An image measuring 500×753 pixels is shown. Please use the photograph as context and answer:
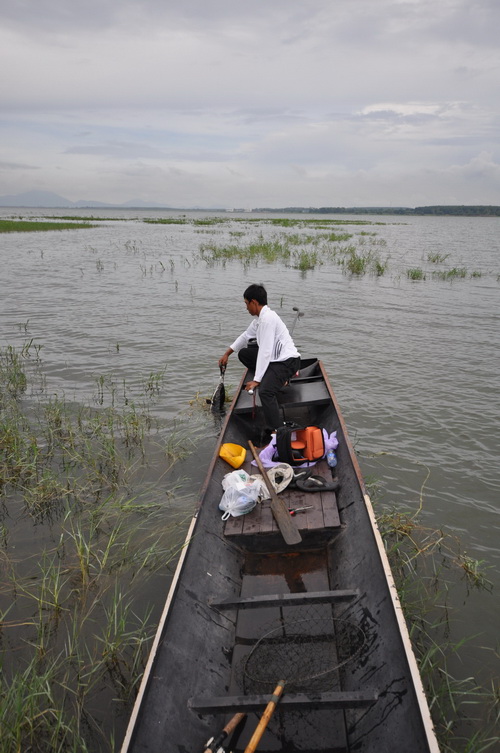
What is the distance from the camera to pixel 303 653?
3.79 meters

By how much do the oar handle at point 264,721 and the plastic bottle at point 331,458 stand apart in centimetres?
331

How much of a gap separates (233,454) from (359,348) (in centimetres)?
781

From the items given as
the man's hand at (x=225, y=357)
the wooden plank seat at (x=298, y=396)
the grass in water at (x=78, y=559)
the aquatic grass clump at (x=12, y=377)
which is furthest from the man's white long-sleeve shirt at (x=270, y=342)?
the aquatic grass clump at (x=12, y=377)

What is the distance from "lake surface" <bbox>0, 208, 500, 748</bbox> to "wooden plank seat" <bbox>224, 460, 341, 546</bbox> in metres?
1.06

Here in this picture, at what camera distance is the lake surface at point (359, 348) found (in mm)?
6582

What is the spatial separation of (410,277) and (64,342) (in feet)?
54.7

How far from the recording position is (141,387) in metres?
10.3

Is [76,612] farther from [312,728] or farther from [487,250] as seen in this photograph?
[487,250]

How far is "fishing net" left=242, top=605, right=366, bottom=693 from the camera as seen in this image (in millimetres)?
3527

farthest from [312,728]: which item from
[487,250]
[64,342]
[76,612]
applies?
[487,250]

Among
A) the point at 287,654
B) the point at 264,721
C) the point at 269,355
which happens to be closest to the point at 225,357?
the point at 269,355

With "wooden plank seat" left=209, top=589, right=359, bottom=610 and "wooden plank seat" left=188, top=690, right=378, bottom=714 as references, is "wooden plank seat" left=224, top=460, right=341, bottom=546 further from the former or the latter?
"wooden plank seat" left=188, top=690, right=378, bottom=714

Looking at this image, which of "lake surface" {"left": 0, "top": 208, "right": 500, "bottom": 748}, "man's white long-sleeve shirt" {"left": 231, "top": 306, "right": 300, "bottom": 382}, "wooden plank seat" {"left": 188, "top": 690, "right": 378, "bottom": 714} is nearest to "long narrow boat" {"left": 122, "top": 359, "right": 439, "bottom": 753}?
"wooden plank seat" {"left": 188, "top": 690, "right": 378, "bottom": 714}

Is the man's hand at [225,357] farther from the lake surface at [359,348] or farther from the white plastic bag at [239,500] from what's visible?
the white plastic bag at [239,500]
